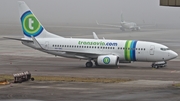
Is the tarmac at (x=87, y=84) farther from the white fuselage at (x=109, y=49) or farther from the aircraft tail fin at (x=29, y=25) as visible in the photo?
the aircraft tail fin at (x=29, y=25)

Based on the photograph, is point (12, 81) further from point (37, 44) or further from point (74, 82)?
point (37, 44)

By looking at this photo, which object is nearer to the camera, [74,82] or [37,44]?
[74,82]

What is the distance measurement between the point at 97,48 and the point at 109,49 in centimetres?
133

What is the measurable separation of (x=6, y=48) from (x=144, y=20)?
11211 cm

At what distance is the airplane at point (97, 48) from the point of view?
5409 centimetres

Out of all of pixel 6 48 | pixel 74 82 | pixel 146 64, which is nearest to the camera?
pixel 74 82

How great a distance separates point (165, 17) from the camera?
17938cm

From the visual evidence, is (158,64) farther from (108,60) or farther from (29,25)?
(29,25)

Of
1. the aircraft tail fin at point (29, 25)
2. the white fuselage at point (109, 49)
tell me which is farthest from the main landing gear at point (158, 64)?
the aircraft tail fin at point (29, 25)

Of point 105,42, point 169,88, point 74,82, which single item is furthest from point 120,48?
point 169,88

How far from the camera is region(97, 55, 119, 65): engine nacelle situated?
177 feet

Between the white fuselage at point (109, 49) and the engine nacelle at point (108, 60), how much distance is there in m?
0.91

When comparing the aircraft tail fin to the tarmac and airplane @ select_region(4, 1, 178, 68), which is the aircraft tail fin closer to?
Answer: airplane @ select_region(4, 1, 178, 68)

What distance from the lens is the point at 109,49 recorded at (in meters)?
55.3
